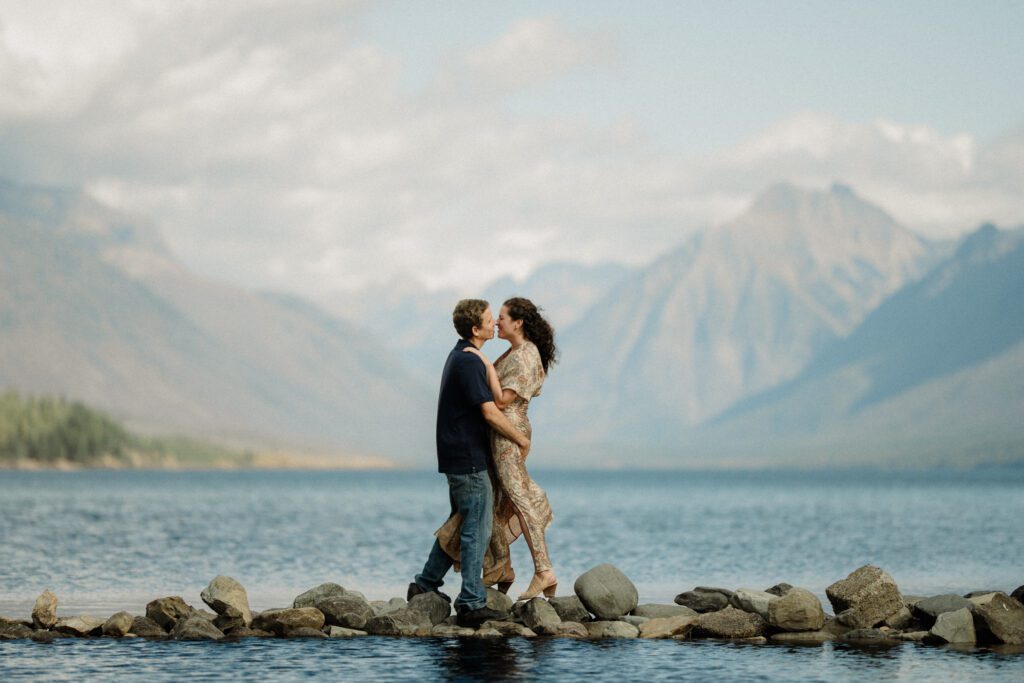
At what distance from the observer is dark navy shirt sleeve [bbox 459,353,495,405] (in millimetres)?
20891

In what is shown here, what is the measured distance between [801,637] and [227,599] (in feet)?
29.3

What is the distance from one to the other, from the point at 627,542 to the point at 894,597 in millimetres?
34621

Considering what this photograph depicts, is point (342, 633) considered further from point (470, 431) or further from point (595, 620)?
point (595, 620)

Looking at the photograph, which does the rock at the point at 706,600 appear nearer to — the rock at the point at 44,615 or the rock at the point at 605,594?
the rock at the point at 605,594

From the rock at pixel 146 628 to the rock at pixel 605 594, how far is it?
6456 millimetres

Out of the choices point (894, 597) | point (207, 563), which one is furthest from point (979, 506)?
point (894, 597)

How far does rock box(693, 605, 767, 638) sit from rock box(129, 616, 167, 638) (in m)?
8.19

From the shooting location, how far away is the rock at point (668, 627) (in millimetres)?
22438

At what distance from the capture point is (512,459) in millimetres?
21828

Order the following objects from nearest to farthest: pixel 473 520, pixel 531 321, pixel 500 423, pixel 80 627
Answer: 1. pixel 500 423
2. pixel 473 520
3. pixel 531 321
4. pixel 80 627

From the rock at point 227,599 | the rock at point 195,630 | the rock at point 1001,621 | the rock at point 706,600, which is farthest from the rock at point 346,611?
the rock at point 1001,621

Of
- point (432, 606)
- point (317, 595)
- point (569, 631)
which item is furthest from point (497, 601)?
point (317, 595)

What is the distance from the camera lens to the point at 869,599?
2303cm

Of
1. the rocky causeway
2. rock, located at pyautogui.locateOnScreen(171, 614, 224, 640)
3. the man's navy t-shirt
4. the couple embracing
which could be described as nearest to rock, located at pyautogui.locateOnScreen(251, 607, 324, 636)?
the rocky causeway
